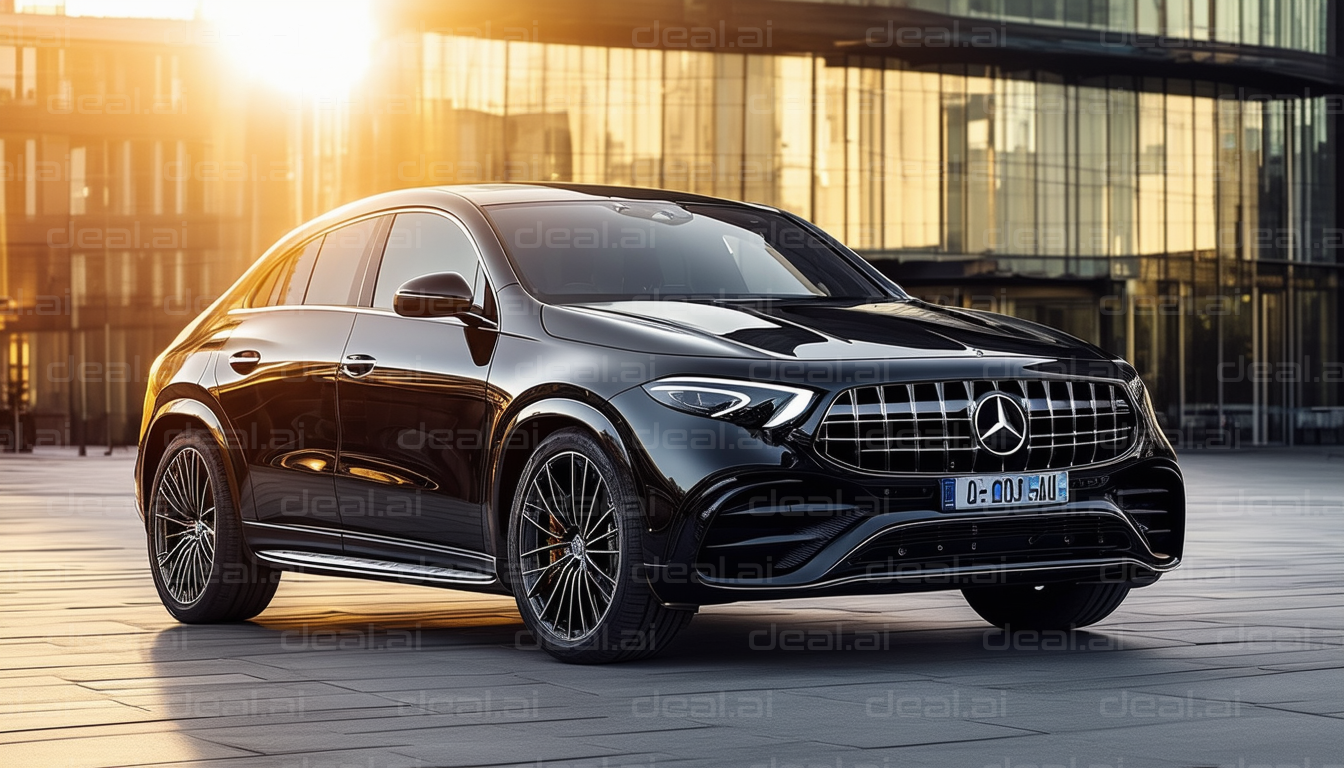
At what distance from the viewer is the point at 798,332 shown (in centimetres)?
675

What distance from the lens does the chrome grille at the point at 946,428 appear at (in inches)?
250

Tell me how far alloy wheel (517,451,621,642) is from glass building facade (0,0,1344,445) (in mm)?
33496

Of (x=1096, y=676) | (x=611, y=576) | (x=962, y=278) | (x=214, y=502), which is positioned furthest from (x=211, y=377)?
(x=962, y=278)

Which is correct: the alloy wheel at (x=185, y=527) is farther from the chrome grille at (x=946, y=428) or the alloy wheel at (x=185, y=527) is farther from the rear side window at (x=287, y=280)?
the chrome grille at (x=946, y=428)

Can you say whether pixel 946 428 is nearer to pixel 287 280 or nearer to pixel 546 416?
pixel 546 416

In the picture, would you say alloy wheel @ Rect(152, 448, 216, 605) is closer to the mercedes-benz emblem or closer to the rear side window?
the rear side window

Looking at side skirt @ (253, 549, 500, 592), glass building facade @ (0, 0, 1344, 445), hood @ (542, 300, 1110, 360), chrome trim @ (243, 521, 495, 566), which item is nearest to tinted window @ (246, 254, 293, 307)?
chrome trim @ (243, 521, 495, 566)

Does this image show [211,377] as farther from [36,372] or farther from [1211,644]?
[36,372]

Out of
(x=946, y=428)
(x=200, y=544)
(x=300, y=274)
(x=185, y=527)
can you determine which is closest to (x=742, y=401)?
(x=946, y=428)

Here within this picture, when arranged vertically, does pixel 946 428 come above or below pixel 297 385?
below

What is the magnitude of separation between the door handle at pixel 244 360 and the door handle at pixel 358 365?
0.73 m

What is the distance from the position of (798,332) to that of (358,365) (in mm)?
1889

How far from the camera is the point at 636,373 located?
6500 mm

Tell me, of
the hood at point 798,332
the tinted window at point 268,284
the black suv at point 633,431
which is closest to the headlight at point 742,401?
the black suv at point 633,431
